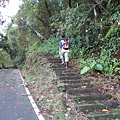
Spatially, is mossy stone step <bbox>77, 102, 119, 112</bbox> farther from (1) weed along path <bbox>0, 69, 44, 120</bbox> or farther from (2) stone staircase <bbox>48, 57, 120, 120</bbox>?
(1) weed along path <bbox>0, 69, 44, 120</bbox>

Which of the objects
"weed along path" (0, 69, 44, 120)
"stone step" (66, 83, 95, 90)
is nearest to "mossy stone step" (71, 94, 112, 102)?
"stone step" (66, 83, 95, 90)

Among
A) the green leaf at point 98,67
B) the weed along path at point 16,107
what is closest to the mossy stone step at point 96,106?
the weed along path at point 16,107

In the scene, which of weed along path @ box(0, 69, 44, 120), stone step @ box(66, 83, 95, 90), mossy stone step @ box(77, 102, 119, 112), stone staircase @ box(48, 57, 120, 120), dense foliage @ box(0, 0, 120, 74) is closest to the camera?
stone staircase @ box(48, 57, 120, 120)

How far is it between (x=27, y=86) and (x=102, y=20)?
5.13m

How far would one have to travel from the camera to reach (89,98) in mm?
5699

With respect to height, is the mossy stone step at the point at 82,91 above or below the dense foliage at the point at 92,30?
A: below

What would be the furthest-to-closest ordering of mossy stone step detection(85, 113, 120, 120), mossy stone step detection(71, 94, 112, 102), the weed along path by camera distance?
mossy stone step detection(71, 94, 112, 102), the weed along path, mossy stone step detection(85, 113, 120, 120)

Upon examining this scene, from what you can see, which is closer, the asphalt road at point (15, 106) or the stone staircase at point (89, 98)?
the stone staircase at point (89, 98)

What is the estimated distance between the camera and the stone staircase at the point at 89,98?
475cm

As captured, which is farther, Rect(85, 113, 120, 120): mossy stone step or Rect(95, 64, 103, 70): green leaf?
Rect(95, 64, 103, 70): green leaf

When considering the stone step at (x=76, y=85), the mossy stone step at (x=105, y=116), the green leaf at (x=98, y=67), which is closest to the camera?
the mossy stone step at (x=105, y=116)

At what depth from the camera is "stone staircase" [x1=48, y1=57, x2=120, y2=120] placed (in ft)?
15.6

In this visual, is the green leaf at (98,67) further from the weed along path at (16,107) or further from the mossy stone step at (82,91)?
the weed along path at (16,107)

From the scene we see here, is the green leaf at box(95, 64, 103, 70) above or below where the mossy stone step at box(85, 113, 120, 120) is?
above
